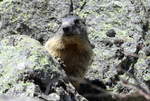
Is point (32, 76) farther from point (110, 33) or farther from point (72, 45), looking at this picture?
point (110, 33)

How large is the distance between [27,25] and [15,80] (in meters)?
2.41

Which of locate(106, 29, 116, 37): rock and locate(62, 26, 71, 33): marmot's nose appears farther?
locate(106, 29, 116, 37): rock

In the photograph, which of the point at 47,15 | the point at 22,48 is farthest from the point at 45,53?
the point at 47,15

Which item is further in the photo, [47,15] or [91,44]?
[47,15]

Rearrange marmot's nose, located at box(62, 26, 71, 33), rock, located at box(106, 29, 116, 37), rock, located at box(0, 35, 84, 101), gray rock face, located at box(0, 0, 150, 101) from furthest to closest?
1. rock, located at box(106, 29, 116, 37)
2. marmot's nose, located at box(62, 26, 71, 33)
3. gray rock face, located at box(0, 0, 150, 101)
4. rock, located at box(0, 35, 84, 101)

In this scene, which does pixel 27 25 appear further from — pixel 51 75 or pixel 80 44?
pixel 51 75

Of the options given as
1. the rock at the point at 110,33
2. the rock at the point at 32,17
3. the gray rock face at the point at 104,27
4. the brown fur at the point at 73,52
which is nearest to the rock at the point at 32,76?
the gray rock face at the point at 104,27

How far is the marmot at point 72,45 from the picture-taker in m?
4.99

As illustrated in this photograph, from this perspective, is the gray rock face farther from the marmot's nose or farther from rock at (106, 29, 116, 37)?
the marmot's nose

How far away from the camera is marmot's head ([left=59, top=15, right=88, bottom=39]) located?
5109 mm

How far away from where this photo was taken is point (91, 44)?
17.7ft

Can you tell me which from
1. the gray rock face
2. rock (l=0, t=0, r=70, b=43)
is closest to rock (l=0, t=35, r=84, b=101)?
the gray rock face

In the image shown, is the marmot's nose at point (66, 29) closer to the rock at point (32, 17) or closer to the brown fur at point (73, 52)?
the brown fur at point (73, 52)

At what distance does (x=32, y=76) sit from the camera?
322cm
